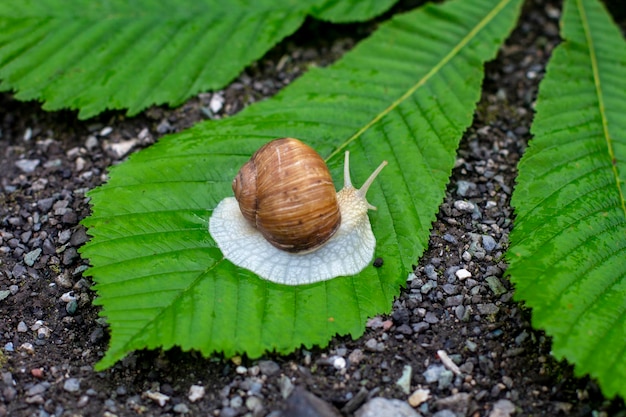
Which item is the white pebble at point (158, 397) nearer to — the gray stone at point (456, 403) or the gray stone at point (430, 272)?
the gray stone at point (456, 403)

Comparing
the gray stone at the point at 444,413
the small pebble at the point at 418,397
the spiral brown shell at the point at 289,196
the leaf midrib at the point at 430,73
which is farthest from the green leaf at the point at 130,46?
the gray stone at the point at 444,413

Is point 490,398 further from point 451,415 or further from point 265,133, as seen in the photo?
point 265,133

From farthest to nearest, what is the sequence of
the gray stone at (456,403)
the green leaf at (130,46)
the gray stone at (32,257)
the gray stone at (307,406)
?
the green leaf at (130,46), the gray stone at (32,257), the gray stone at (456,403), the gray stone at (307,406)

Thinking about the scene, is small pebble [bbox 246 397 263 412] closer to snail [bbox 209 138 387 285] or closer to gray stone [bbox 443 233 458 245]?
snail [bbox 209 138 387 285]

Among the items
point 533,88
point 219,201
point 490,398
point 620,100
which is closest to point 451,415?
point 490,398

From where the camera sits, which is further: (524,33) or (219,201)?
(524,33)

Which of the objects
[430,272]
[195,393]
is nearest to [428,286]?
[430,272]
